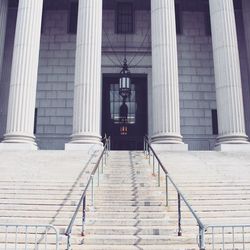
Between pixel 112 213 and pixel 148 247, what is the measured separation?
2.18m

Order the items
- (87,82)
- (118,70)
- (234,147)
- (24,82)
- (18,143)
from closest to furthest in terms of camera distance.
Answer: (18,143), (234,147), (87,82), (24,82), (118,70)

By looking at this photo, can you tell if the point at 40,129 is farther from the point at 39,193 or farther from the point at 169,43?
the point at 39,193

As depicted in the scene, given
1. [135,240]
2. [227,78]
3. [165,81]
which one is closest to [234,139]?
[227,78]

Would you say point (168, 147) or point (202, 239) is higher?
point (168, 147)

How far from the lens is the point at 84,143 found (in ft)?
61.6

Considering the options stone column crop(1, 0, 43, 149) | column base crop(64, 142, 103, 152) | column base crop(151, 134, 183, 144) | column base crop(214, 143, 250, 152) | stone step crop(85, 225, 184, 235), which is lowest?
stone step crop(85, 225, 184, 235)

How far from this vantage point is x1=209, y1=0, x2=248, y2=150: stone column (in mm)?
19875

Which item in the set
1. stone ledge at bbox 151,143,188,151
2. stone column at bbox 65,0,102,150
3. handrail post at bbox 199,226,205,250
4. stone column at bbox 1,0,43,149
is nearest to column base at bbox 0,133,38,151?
stone column at bbox 1,0,43,149

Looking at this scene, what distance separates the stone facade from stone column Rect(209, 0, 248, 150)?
21.0ft

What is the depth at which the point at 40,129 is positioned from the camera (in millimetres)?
26625

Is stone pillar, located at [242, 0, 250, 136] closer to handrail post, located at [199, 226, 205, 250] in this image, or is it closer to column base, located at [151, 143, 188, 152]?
column base, located at [151, 143, 188, 152]

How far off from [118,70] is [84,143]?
10.8 m

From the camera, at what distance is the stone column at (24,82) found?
63.1 feet

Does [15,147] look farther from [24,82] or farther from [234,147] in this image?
[234,147]
